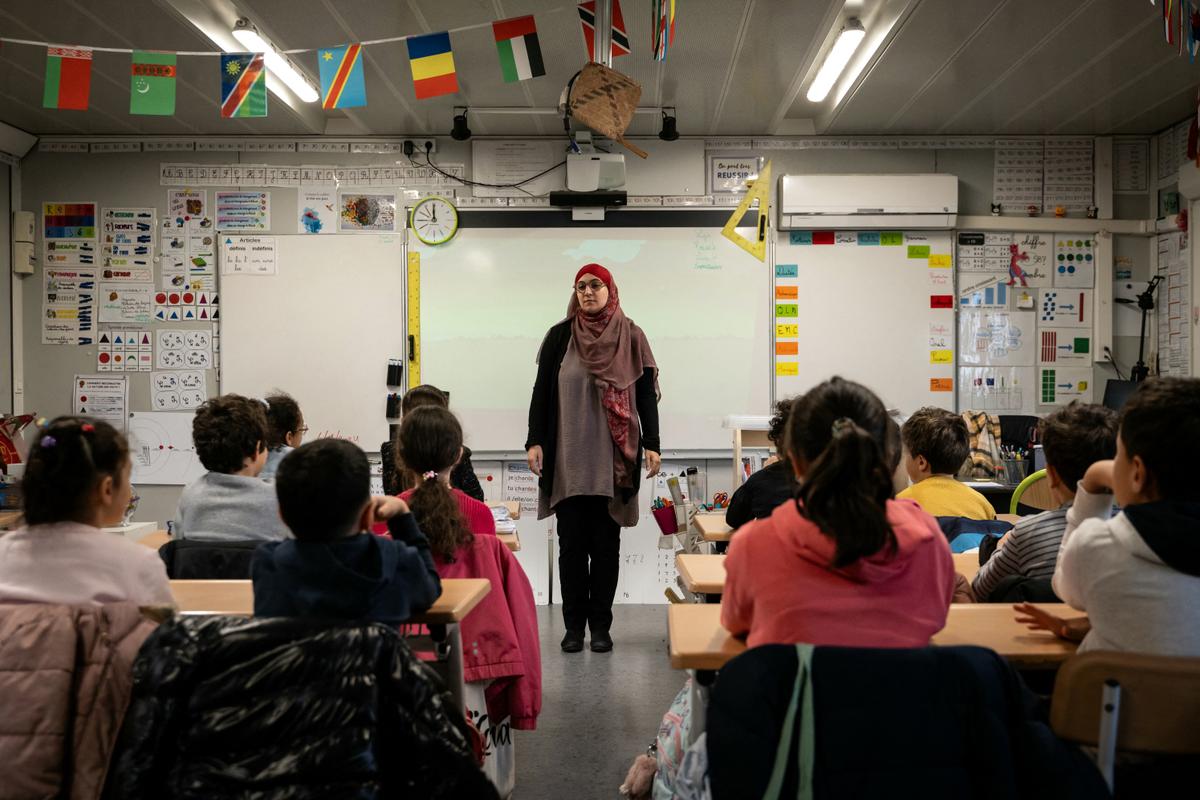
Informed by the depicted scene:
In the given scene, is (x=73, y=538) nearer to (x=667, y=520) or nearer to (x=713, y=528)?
(x=713, y=528)

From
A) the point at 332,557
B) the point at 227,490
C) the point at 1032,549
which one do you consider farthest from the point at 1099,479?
the point at 227,490

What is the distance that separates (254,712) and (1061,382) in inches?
194

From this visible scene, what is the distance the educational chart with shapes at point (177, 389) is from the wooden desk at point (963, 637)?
4.10 meters

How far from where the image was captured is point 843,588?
46.2 inches

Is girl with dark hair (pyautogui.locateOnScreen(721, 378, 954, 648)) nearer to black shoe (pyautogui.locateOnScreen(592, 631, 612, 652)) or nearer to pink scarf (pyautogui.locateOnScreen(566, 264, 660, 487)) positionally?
pink scarf (pyautogui.locateOnScreen(566, 264, 660, 487))

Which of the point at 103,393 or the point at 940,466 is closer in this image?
the point at 940,466

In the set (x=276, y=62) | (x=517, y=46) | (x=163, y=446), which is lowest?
(x=163, y=446)

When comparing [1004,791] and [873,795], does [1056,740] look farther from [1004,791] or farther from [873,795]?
[873,795]

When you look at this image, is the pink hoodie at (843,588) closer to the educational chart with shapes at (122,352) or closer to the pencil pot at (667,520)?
the pencil pot at (667,520)

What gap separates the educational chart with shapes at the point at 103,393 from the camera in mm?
4832

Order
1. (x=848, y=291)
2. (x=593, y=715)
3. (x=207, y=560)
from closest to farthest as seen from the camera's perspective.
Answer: (x=207, y=560), (x=593, y=715), (x=848, y=291)

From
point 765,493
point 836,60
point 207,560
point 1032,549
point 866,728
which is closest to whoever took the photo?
point 866,728

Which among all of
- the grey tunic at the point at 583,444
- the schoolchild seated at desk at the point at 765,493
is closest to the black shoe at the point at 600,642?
the grey tunic at the point at 583,444

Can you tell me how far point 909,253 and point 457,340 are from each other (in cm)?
265
